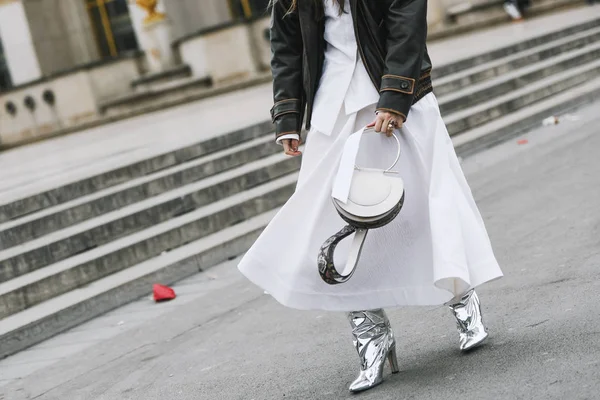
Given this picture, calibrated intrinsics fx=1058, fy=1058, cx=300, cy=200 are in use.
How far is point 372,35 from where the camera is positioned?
430cm

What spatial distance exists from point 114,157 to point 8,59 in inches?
671

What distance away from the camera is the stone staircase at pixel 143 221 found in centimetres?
766

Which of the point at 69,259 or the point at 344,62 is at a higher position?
the point at 344,62

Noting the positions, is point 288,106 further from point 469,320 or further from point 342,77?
point 469,320

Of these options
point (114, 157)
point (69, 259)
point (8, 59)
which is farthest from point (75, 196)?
point (8, 59)

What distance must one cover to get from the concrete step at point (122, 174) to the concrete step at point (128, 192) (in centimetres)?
5

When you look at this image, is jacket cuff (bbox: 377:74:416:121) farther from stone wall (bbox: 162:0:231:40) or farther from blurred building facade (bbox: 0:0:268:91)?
stone wall (bbox: 162:0:231:40)

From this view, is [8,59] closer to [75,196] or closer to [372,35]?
[75,196]

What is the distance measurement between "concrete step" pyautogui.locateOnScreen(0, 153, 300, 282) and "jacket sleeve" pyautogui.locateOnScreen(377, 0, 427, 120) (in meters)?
4.64

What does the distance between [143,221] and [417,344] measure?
4492 mm

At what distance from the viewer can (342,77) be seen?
4.38 m

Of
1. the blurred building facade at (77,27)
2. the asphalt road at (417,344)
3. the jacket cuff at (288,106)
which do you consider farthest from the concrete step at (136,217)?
the blurred building facade at (77,27)

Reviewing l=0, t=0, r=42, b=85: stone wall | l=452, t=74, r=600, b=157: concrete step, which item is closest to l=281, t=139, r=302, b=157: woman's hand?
l=452, t=74, r=600, b=157: concrete step

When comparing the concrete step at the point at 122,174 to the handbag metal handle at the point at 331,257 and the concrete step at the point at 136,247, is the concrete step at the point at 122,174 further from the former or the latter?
the handbag metal handle at the point at 331,257
